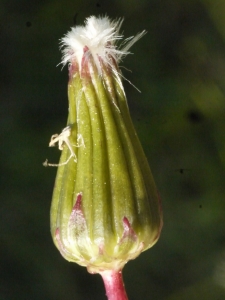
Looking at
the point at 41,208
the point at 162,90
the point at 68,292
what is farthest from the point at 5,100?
the point at 68,292

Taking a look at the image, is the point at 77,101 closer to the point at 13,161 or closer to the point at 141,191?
the point at 141,191

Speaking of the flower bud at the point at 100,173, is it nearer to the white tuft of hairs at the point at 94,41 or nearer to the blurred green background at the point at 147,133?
the white tuft of hairs at the point at 94,41

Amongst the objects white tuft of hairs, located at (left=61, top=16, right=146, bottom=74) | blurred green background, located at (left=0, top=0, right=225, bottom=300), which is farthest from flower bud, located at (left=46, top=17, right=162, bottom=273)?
blurred green background, located at (left=0, top=0, right=225, bottom=300)

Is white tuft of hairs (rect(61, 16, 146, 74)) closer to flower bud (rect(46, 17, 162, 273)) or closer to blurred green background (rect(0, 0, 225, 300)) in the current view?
flower bud (rect(46, 17, 162, 273))

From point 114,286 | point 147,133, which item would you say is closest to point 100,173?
point 114,286

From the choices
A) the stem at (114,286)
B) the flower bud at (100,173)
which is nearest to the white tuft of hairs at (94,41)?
the flower bud at (100,173)
